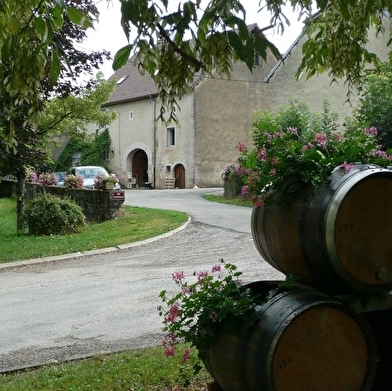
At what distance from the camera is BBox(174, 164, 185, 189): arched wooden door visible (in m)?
36.8

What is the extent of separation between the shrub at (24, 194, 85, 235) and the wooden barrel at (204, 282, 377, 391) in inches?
531

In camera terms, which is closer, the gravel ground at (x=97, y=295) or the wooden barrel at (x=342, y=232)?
the wooden barrel at (x=342, y=232)

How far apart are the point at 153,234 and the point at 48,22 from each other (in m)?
12.0

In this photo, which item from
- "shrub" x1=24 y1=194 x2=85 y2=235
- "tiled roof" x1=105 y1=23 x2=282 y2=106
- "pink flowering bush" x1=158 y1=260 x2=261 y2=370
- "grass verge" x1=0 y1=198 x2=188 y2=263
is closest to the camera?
"pink flowering bush" x1=158 y1=260 x2=261 y2=370

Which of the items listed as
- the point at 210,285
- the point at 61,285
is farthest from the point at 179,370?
the point at 61,285

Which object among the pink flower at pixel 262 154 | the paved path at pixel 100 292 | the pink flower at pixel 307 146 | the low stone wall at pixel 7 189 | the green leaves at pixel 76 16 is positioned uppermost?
the green leaves at pixel 76 16

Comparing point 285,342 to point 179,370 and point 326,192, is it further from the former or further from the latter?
point 179,370

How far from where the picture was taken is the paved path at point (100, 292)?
19.6 feet

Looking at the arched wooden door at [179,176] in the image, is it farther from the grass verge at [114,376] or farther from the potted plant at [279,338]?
the potted plant at [279,338]

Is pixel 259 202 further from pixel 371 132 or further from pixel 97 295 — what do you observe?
pixel 97 295

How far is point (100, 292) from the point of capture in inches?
336

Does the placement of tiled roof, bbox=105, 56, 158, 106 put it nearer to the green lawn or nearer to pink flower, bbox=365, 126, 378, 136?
the green lawn

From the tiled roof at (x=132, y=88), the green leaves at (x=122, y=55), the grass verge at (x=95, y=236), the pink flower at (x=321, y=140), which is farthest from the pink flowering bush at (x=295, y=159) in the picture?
the tiled roof at (x=132, y=88)

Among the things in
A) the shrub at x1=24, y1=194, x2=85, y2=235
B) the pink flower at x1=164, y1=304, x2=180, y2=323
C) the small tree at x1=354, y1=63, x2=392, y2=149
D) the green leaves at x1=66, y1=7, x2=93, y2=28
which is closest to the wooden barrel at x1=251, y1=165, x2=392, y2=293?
the pink flower at x1=164, y1=304, x2=180, y2=323
